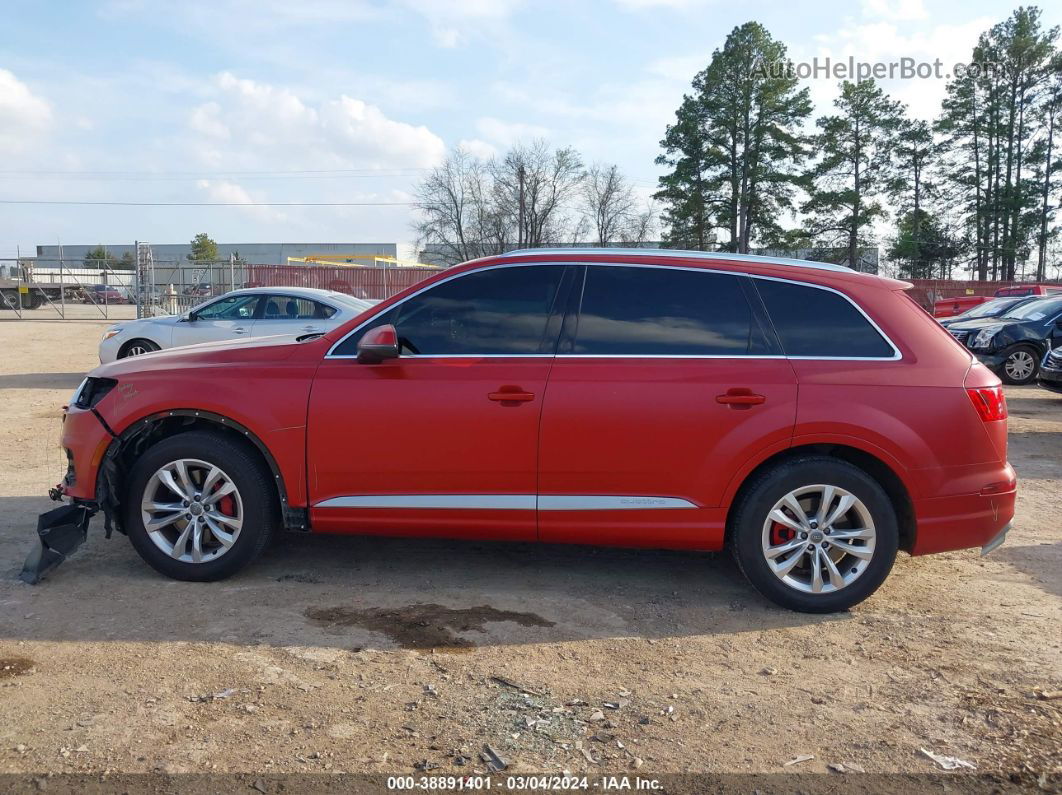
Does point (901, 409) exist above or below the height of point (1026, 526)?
above

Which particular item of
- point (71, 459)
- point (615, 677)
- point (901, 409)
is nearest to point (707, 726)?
point (615, 677)

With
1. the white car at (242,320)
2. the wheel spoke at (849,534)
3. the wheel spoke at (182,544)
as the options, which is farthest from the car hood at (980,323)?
the wheel spoke at (182,544)

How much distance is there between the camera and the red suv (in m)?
4.59

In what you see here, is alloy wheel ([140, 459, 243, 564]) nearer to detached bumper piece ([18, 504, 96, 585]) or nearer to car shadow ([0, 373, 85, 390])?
detached bumper piece ([18, 504, 96, 585])

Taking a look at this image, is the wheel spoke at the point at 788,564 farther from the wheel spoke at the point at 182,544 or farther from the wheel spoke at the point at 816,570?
the wheel spoke at the point at 182,544

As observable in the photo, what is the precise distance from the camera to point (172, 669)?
3867 millimetres

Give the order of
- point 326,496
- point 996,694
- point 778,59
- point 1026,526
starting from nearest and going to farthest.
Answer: point 996,694
point 326,496
point 1026,526
point 778,59

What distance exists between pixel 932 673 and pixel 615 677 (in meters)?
1.46

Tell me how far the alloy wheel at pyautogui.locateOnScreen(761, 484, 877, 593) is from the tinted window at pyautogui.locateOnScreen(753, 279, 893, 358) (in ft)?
2.41

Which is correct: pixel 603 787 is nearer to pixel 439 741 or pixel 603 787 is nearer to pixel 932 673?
pixel 439 741

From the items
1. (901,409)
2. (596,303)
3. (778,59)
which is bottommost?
(901,409)

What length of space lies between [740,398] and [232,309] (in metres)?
10.1

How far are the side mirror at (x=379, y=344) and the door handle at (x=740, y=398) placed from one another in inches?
68.1

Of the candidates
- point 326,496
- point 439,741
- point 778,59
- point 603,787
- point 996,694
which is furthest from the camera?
point 778,59
